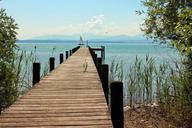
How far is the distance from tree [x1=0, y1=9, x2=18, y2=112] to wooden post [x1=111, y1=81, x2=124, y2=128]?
7981 mm

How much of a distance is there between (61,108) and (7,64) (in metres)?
8.74

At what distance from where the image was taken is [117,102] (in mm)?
5852

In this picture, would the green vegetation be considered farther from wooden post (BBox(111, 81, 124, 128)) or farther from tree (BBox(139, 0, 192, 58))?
wooden post (BBox(111, 81, 124, 128))

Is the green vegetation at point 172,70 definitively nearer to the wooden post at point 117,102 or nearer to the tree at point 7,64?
the wooden post at point 117,102

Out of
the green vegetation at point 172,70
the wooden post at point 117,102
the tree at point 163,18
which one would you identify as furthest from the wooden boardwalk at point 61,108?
the tree at point 163,18

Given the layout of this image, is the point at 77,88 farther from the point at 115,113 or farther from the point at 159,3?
the point at 159,3

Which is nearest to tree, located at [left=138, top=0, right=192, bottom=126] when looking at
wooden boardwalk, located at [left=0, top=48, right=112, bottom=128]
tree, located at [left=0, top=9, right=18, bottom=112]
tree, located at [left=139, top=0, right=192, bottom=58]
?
tree, located at [left=139, top=0, right=192, bottom=58]

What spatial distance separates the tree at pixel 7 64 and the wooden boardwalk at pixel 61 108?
490 centimetres

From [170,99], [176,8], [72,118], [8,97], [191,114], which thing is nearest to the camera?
[72,118]

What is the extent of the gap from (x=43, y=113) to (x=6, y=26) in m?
9.53

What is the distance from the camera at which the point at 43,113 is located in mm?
6016

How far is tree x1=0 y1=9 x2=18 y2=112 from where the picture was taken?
13.9m

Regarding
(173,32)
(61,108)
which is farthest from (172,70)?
(61,108)

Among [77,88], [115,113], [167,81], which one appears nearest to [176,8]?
[167,81]
